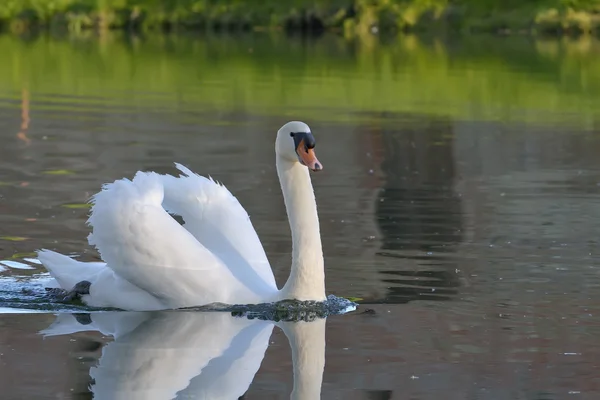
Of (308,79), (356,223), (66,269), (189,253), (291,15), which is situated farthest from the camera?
(291,15)

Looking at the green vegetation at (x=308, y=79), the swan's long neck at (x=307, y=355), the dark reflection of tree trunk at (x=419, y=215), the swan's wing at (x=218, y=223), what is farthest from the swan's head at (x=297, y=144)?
the green vegetation at (x=308, y=79)

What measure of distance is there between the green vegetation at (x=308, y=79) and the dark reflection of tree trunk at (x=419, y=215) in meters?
4.39

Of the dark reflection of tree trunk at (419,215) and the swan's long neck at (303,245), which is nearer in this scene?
the swan's long neck at (303,245)

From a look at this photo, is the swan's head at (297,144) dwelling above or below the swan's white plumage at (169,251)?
above

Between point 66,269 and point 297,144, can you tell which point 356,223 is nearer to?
point 66,269

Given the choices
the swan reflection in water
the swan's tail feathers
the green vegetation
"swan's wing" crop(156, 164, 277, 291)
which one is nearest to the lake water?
the swan reflection in water

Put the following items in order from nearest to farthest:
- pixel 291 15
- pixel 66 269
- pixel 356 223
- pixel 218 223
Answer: pixel 218 223 < pixel 66 269 < pixel 356 223 < pixel 291 15

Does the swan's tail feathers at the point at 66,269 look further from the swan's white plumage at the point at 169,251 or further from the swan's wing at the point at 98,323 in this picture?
the swan's wing at the point at 98,323

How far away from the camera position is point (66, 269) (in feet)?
32.6

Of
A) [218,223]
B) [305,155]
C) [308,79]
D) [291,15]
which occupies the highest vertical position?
[305,155]

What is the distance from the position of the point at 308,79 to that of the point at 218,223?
2141 centimetres

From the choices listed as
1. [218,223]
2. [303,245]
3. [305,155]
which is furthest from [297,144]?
[218,223]

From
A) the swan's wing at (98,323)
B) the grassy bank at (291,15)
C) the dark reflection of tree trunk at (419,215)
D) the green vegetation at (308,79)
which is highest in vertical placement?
the swan's wing at (98,323)

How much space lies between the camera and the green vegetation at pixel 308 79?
84.1 feet
